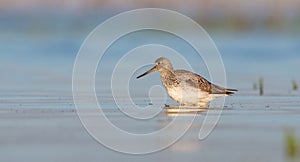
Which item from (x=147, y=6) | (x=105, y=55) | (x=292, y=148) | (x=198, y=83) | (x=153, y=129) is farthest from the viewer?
(x=147, y=6)

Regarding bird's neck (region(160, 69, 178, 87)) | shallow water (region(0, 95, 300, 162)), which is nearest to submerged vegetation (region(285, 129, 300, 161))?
shallow water (region(0, 95, 300, 162))

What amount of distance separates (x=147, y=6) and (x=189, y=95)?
12014mm

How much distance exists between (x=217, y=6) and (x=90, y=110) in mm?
15518

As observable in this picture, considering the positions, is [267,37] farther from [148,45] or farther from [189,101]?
[189,101]

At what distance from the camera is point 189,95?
1157 cm

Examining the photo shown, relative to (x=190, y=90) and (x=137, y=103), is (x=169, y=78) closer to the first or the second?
(x=190, y=90)

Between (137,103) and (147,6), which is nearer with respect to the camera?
(137,103)

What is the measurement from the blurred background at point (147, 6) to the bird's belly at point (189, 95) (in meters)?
1.54

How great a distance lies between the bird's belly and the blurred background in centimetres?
154

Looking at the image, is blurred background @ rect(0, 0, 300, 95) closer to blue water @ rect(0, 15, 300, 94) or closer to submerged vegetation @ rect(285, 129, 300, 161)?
blue water @ rect(0, 15, 300, 94)

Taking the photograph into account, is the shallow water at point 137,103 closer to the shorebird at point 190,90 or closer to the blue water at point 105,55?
the blue water at point 105,55

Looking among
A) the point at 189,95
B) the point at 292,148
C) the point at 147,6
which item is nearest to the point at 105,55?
the point at 147,6

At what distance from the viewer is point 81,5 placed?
25891 millimetres

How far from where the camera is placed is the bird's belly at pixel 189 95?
37.8 ft
